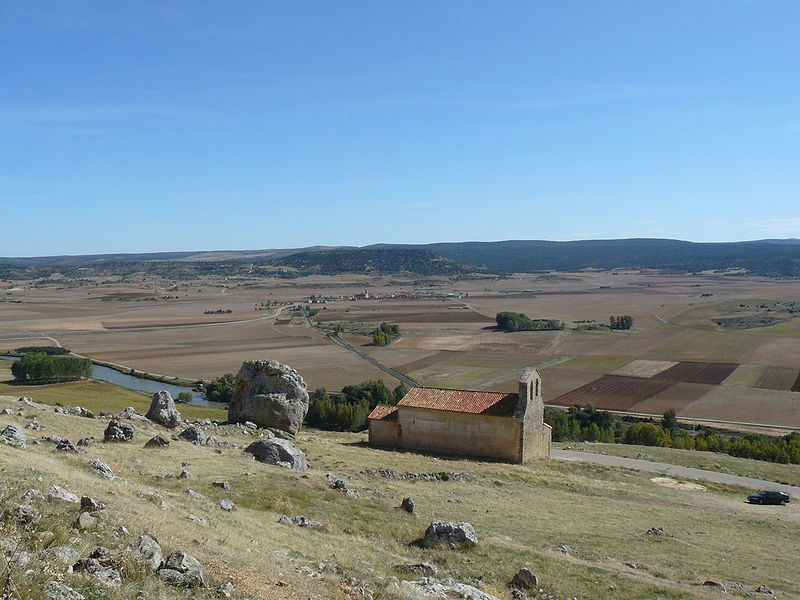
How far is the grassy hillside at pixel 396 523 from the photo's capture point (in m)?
15.1

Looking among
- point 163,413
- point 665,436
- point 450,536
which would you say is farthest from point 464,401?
point 665,436

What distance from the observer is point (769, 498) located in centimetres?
3419

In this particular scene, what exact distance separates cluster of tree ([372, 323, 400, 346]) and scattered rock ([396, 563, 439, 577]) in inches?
4597

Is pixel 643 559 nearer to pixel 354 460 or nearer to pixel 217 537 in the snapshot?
pixel 217 537

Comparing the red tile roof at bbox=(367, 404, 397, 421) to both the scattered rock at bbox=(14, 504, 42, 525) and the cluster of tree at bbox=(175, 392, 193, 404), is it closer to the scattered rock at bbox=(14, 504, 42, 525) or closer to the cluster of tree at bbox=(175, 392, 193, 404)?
the scattered rock at bbox=(14, 504, 42, 525)

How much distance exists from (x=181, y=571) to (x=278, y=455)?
58.8ft

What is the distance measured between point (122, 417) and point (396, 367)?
74409 mm

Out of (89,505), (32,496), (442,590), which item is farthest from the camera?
(442,590)

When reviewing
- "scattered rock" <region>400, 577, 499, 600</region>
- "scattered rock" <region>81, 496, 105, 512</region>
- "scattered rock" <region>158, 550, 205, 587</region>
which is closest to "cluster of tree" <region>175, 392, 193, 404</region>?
"scattered rock" <region>81, 496, 105, 512</region>

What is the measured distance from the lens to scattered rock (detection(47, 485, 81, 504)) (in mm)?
14781

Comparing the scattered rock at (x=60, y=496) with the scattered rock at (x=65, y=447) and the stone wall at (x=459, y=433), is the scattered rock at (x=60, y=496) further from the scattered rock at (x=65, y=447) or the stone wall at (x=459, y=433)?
the stone wall at (x=459, y=433)

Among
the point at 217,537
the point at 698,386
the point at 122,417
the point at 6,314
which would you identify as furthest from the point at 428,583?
the point at 6,314

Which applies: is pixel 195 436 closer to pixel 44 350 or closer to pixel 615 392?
pixel 615 392

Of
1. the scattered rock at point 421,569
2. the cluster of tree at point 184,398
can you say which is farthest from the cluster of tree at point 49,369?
the scattered rock at point 421,569
